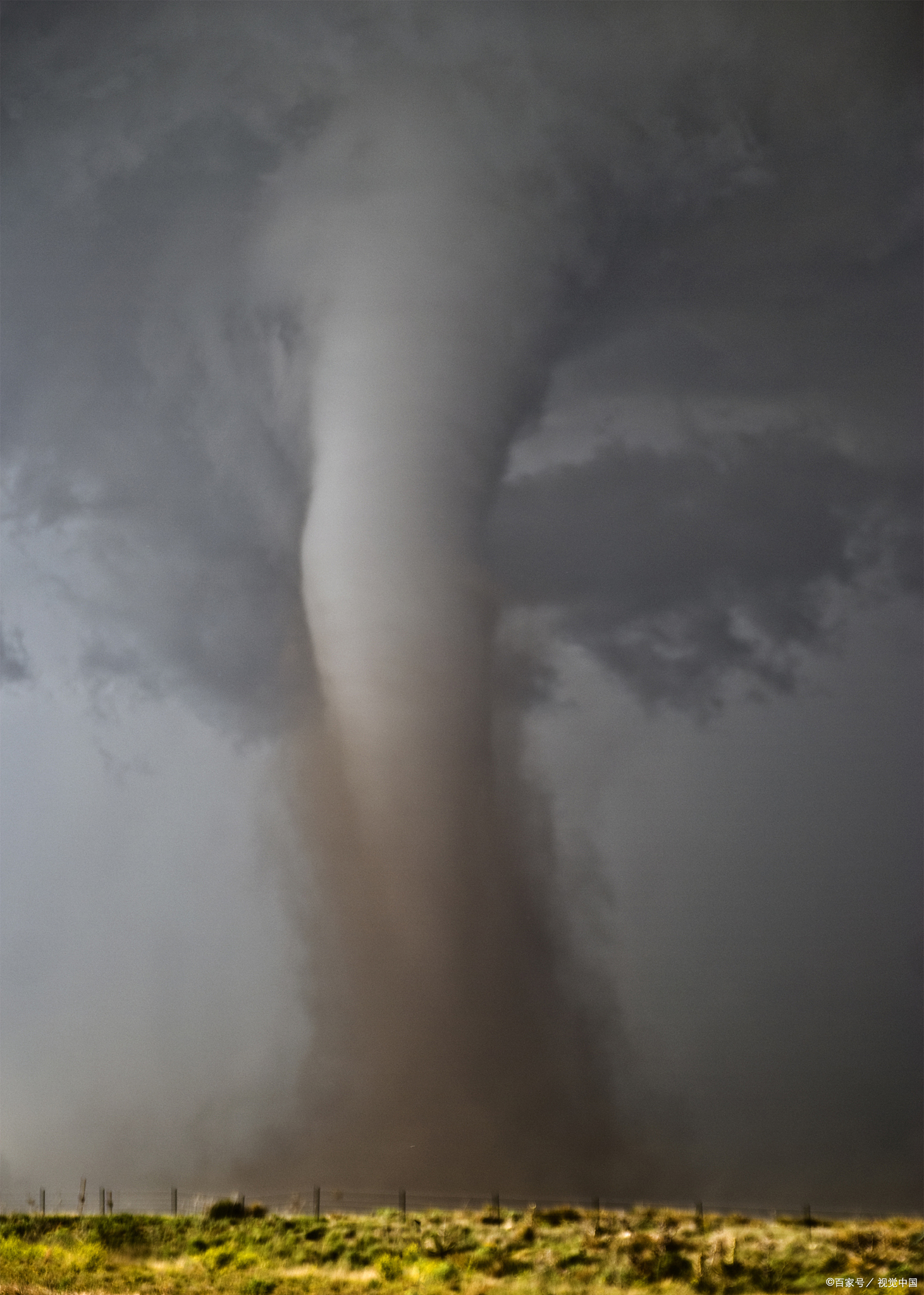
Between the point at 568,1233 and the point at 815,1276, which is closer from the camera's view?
the point at 815,1276

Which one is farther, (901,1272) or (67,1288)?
(67,1288)

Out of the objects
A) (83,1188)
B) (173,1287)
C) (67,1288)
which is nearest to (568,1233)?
(173,1287)

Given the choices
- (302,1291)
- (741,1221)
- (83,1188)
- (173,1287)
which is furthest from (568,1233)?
(83,1188)

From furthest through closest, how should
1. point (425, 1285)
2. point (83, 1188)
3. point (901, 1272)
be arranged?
point (83, 1188), point (425, 1285), point (901, 1272)

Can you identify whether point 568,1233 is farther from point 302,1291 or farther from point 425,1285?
point 302,1291

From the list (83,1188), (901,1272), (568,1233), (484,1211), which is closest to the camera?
(901,1272)

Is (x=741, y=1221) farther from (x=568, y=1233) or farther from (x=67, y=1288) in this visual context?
(x=67, y=1288)
